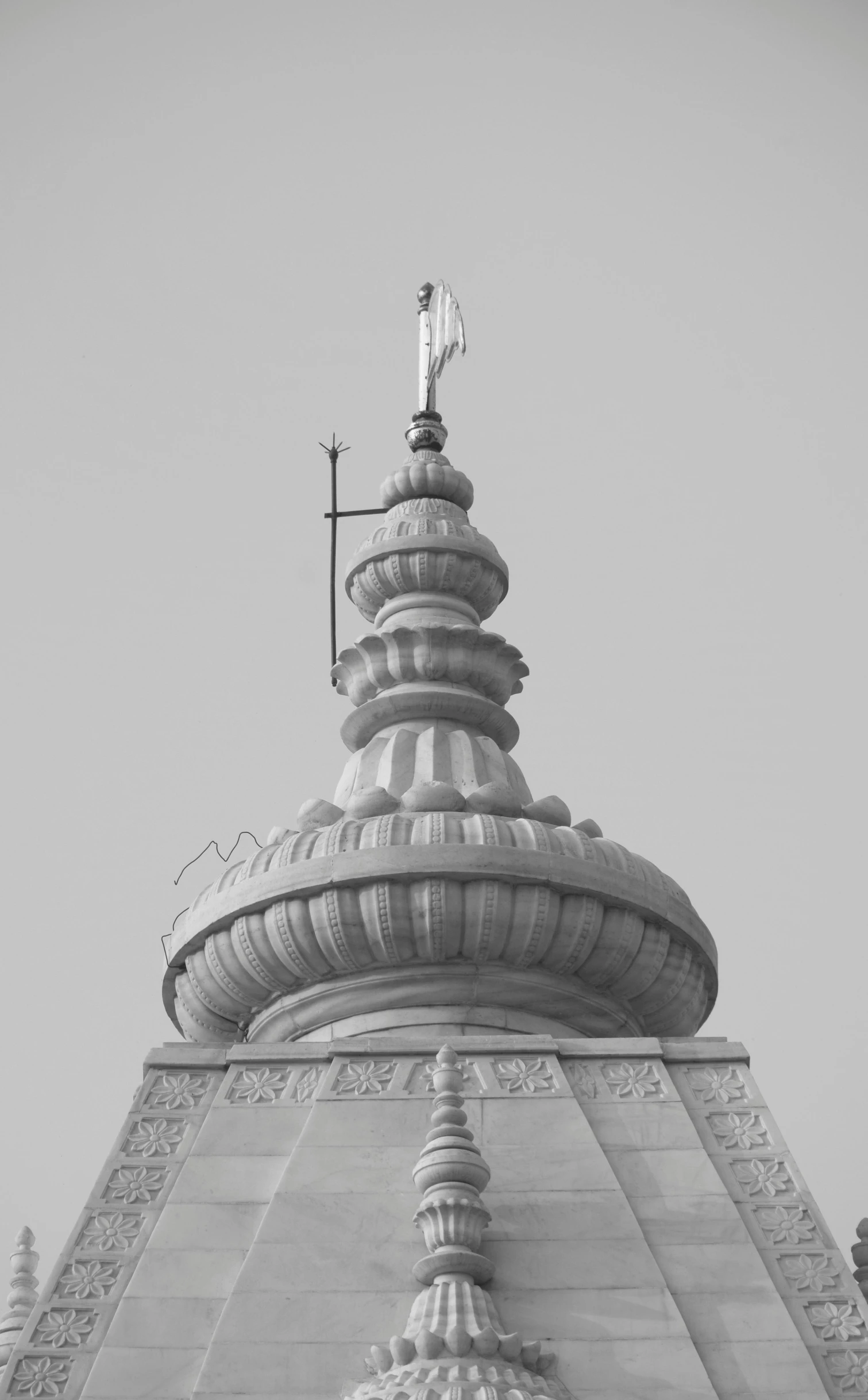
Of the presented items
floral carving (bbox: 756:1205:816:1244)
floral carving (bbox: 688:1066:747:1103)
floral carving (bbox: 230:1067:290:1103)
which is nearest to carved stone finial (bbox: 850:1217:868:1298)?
floral carving (bbox: 756:1205:816:1244)

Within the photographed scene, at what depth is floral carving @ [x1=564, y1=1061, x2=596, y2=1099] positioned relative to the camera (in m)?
17.4

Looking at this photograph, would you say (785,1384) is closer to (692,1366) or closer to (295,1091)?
(692,1366)

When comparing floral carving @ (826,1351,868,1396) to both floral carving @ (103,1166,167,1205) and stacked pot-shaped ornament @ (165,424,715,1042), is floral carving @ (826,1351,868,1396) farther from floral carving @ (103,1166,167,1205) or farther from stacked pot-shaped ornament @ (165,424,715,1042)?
floral carving @ (103,1166,167,1205)

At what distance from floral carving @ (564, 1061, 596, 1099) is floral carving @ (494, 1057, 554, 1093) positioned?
0.21 metres

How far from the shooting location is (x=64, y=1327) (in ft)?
49.9

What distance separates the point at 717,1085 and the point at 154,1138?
15.5 feet

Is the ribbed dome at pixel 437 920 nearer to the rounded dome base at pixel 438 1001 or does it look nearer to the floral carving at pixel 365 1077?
the rounded dome base at pixel 438 1001

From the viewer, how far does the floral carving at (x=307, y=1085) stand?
1736 centimetres

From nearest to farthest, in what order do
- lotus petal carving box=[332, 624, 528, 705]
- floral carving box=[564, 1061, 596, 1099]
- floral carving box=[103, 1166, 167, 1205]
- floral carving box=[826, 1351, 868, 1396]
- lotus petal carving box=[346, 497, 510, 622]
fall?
floral carving box=[826, 1351, 868, 1396], floral carving box=[103, 1166, 167, 1205], floral carving box=[564, 1061, 596, 1099], lotus petal carving box=[332, 624, 528, 705], lotus petal carving box=[346, 497, 510, 622]

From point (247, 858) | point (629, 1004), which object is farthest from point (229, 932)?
point (629, 1004)

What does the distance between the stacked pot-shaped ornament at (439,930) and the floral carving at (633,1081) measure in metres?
1.44

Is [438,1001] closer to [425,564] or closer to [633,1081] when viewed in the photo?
[633,1081]

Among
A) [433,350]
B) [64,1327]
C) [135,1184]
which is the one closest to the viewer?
[64,1327]

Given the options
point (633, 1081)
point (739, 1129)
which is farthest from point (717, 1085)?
point (633, 1081)
